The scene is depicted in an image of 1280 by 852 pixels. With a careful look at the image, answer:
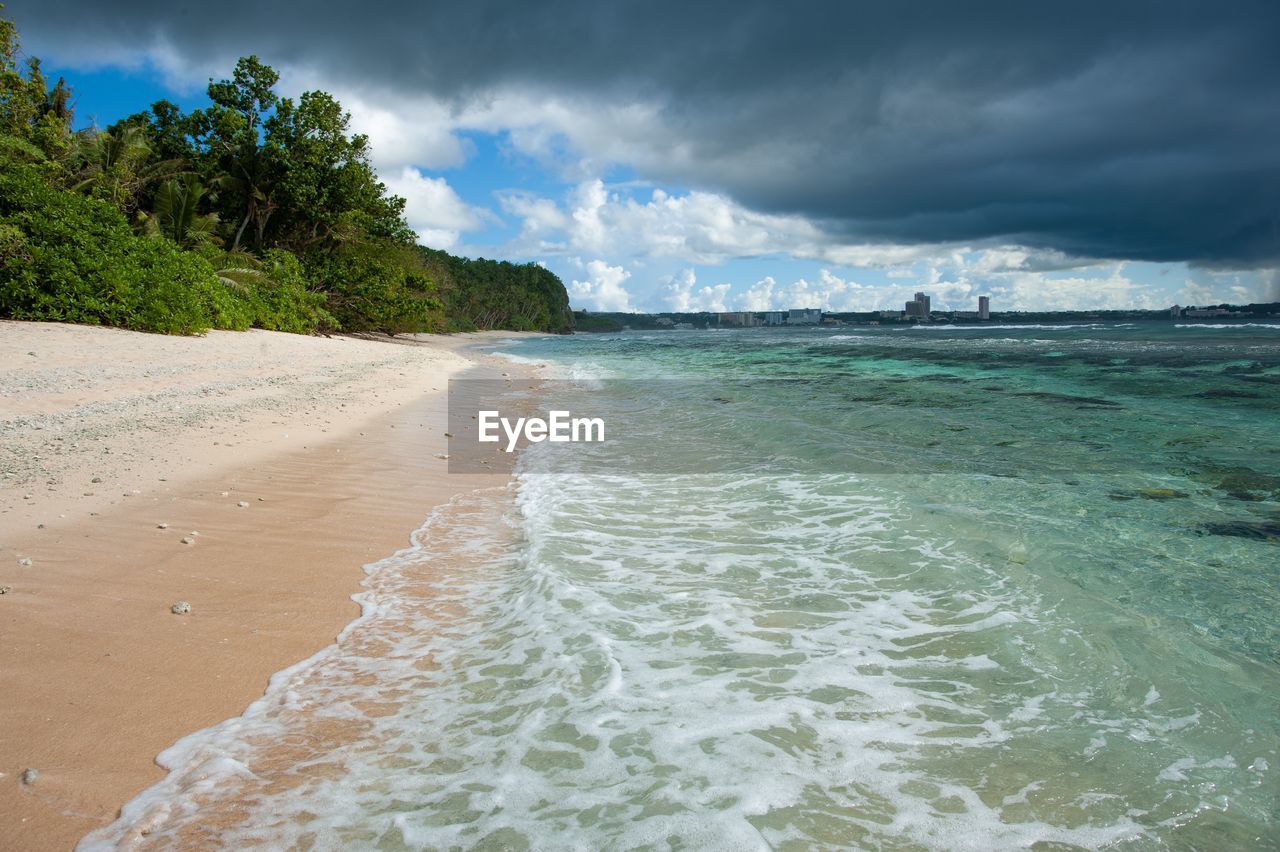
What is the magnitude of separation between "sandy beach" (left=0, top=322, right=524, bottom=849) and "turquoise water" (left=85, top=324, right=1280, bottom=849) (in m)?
0.25

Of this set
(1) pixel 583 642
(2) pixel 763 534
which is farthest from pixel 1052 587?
(1) pixel 583 642

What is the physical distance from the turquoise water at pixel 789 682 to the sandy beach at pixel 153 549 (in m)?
0.25

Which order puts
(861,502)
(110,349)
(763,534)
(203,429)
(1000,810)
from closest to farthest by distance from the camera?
(1000,810), (763,534), (861,502), (203,429), (110,349)

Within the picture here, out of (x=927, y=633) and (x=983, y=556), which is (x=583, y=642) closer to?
(x=927, y=633)

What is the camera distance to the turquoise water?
7.84 ft

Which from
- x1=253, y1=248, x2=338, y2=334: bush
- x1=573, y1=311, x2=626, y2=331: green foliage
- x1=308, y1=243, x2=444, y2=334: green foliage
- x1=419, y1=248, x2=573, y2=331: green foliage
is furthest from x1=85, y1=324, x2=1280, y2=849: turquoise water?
x1=573, y1=311, x2=626, y2=331: green foliage

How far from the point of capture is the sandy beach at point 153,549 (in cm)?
261

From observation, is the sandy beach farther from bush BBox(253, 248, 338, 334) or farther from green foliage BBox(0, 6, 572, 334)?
bush BBox(253, 248, 338, 334)

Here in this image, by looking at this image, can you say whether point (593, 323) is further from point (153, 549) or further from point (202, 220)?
point (153, 549)

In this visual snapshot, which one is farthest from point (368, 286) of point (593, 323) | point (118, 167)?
point (593, 323)

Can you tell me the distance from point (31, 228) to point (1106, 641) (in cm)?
2015

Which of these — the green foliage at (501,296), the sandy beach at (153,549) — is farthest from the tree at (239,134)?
the green foliage at (501,296)

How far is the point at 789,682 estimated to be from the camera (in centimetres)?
334

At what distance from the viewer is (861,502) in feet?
22.4
